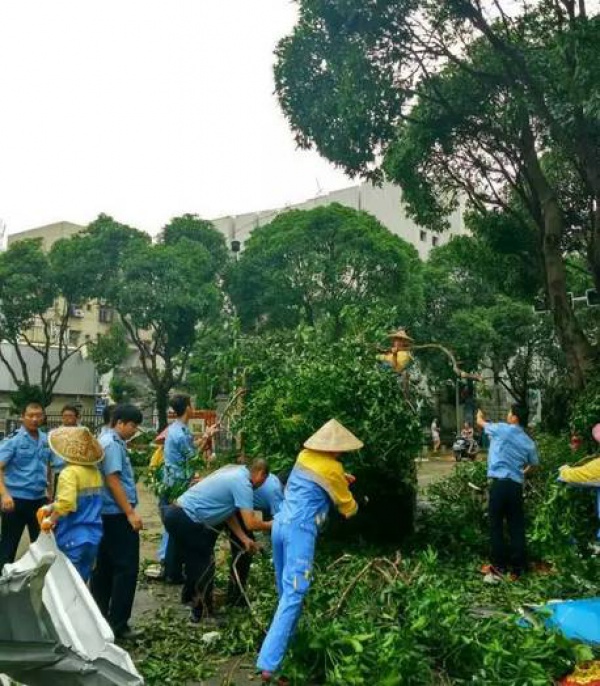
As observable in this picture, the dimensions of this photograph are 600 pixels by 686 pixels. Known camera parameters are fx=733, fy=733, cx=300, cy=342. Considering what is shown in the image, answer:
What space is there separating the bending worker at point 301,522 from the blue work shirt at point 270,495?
138cm

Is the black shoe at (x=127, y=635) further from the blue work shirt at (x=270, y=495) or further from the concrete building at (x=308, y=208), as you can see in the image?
the concrete building at (x=308, y=208)

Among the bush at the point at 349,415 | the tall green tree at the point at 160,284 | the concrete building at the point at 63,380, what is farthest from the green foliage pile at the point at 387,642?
the concrete building at the point at 63,380

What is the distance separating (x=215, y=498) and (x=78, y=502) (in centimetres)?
110

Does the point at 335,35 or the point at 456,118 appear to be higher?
the point at 335,35

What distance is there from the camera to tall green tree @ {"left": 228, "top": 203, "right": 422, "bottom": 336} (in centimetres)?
2317

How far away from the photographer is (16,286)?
23.9m

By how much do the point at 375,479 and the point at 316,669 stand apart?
375 cm

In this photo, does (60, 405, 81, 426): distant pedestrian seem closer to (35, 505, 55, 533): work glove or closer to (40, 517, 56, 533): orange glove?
(35, 505, 55, 533): work glove

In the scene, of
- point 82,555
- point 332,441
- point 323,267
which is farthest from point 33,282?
point 332,441

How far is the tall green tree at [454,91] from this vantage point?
906 cm

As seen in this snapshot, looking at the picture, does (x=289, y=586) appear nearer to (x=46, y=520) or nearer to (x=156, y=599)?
(x=46, y=520)

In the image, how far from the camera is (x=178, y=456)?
6.94 meters

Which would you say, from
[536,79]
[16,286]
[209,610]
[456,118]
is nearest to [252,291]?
[16,286]

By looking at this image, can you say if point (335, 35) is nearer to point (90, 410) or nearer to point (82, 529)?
point (82, 529)
